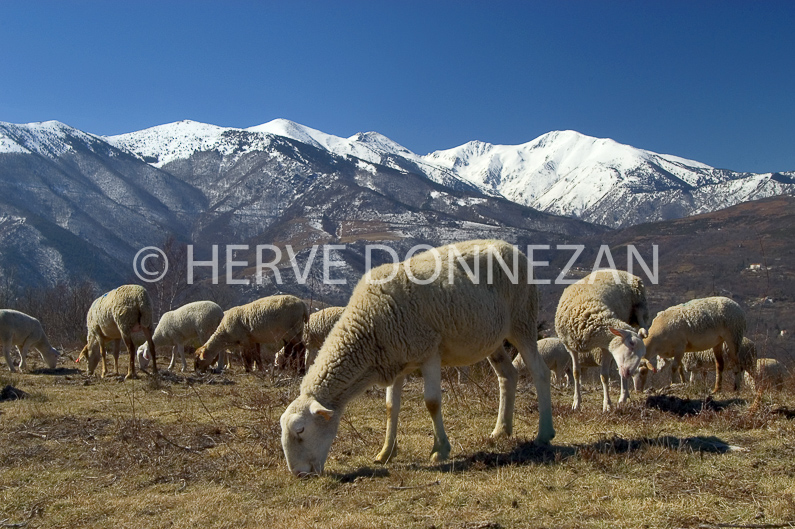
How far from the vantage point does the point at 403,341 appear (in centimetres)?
634

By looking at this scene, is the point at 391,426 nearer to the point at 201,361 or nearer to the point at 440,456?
the point at 440,456

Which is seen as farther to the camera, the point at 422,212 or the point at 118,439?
the point at 422,212

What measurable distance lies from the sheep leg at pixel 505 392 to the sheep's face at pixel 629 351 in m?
1.82

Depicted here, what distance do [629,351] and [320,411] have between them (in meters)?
4.64

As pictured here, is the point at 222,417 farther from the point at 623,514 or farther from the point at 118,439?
the point at 623,514

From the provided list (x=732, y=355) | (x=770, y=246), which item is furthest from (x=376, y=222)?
(x=732, y=355)

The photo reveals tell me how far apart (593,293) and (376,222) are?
6690 inches

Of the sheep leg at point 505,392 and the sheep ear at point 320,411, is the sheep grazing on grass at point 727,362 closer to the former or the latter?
the sheep leg at point 505,392

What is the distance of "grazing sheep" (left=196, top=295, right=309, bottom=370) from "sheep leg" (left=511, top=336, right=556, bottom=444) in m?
10.1

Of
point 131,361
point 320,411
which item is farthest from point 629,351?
point 131,361

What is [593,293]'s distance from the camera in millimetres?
9906

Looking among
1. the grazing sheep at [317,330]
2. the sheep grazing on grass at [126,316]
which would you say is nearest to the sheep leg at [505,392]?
the grazing sheep at [317,330]

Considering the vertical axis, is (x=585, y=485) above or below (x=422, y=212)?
below

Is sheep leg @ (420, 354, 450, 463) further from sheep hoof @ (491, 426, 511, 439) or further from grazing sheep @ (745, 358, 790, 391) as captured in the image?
grazing sheep @ (745, 358, 790, 391)
